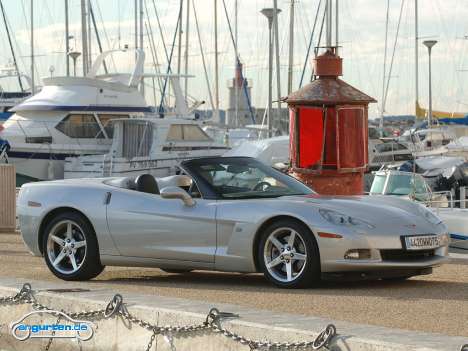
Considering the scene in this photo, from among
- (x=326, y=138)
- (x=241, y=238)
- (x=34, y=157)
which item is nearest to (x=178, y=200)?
(x=241, y=238)

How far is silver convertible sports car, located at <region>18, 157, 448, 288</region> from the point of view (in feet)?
31.1

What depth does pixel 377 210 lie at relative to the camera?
9.67 m

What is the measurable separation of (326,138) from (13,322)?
26.4 ft

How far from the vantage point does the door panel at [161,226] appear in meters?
10.1

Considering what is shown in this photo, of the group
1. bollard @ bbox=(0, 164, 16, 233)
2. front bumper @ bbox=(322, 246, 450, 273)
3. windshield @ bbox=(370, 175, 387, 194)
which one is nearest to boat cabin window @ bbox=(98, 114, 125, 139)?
windshield @ bbox=(370, 175, 387, 194)

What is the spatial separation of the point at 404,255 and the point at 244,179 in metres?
1.74

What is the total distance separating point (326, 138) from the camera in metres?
15.6

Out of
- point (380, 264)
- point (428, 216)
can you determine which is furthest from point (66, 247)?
point (428, 216)

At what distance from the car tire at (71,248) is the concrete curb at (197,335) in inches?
75.1

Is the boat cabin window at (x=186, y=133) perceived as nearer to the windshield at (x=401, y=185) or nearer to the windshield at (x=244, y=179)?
the windshield at (x=401, y=185)

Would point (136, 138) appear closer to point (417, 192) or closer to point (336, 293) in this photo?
point (417, 192)

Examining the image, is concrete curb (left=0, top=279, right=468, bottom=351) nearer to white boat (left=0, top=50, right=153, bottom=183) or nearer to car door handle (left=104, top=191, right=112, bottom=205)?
car door handle (left=104, top=191, right=112, bottom=205)

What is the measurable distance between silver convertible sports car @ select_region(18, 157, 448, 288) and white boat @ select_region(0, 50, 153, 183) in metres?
22.4

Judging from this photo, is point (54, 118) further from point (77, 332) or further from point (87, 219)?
point (77, 332)
